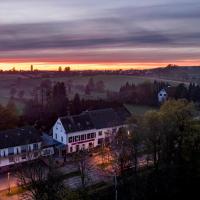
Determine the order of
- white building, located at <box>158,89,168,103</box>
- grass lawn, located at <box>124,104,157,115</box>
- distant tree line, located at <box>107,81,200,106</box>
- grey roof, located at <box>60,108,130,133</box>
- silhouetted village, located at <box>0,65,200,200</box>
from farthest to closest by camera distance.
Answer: white building, located at <box>158,89,168,103</box>
distant tree line, located at <box>107,81,200,106</box>
grass lawn, located at <box>124,104,157,115</box>
grey roof, located at <box>60,108,130,133</box>
silhouetted village, located at <box>0,65,200,200</box>

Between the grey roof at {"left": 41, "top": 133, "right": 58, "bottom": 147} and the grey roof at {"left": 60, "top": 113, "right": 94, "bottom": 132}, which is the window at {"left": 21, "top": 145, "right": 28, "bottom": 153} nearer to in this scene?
the grey roof at {"left": 41, "top": 133, "right": 58, "bottom": 147}

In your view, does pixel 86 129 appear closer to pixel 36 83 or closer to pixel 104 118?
pixel 104 118

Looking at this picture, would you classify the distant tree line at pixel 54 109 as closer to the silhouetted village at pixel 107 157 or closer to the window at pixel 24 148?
the silhouetted village at pixel 107 157

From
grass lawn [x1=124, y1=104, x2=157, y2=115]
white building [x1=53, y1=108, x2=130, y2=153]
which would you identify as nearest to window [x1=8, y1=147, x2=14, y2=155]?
white building [x1=53, y1=108, x2=130, y2=153]

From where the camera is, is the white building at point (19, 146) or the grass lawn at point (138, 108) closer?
the white building at point (19, 146)

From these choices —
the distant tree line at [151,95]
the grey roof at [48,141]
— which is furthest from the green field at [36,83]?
the grey roof at [48,141]

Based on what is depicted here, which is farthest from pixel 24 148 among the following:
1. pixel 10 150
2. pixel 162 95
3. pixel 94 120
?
pixel 162 95
